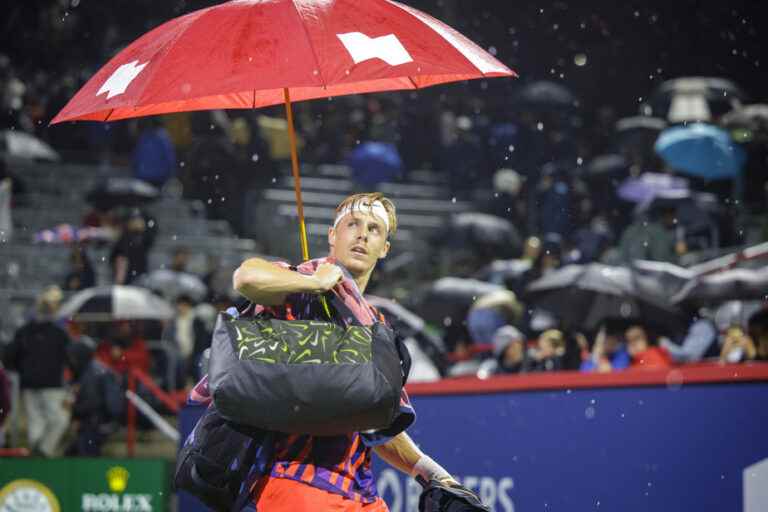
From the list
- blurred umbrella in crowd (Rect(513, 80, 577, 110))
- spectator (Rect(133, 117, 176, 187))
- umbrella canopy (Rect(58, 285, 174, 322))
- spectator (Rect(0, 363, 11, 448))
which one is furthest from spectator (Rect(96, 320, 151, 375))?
blurred umbrella in crowd (Rect(513, 80, 577, 110))

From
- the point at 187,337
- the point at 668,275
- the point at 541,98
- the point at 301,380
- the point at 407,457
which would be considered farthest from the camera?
the point at 541,98

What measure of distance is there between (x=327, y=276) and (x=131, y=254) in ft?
43.5

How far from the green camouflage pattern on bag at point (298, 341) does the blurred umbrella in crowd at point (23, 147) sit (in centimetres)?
1724

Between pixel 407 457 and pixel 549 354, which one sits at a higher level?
pixel 407 457

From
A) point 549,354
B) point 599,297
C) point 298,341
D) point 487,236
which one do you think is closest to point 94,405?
point 549,354

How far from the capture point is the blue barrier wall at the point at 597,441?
20.2 ft

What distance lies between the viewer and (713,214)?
15.3 meters

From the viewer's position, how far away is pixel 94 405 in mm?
13336

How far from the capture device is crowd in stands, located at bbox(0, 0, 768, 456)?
1222 centimetres

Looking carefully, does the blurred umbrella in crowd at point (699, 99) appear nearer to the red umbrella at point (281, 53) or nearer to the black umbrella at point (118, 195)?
the black umbrella at point (118, 195)

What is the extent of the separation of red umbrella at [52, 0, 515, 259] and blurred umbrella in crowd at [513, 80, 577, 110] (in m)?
15.6

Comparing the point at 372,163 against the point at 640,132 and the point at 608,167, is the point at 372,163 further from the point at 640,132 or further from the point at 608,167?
the point at 640,132

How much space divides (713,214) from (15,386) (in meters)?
7.92

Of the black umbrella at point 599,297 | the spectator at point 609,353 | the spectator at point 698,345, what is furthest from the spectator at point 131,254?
the spectator at point 698,345
